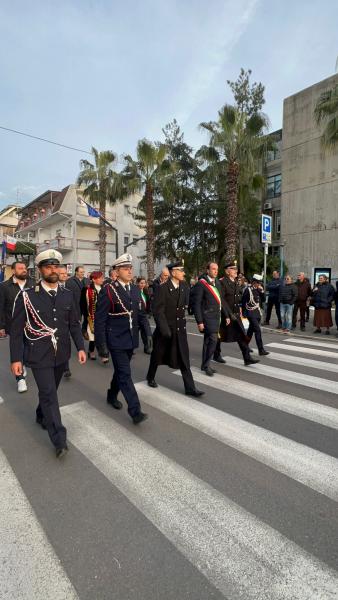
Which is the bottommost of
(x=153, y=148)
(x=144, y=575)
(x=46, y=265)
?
(x=144, y=575)

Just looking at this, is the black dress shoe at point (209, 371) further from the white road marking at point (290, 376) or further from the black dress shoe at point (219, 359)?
the black dress shoe at point (219, 359)

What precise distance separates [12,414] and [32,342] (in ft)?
5.47

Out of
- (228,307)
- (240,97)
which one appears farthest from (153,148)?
(228,307)

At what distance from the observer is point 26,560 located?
81.5 inches

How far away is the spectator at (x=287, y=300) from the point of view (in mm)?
10625

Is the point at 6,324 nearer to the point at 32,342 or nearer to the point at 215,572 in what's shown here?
the point at 32,342

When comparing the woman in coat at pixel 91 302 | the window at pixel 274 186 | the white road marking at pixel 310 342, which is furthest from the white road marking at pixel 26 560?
the window at pixel 274 186

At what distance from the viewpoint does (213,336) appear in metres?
6.03

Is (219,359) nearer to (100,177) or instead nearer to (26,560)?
(26,560)

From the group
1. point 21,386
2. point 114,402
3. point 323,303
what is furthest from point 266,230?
point 21,386

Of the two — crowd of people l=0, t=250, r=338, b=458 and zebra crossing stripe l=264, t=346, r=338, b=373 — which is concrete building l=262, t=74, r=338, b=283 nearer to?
zebra crossing stripe l=264, t=346, r=338, b=373

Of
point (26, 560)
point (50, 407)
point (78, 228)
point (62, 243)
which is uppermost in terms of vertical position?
point (78, 228)

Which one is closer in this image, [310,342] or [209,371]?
[209,371]

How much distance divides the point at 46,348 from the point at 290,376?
4.24 meters
